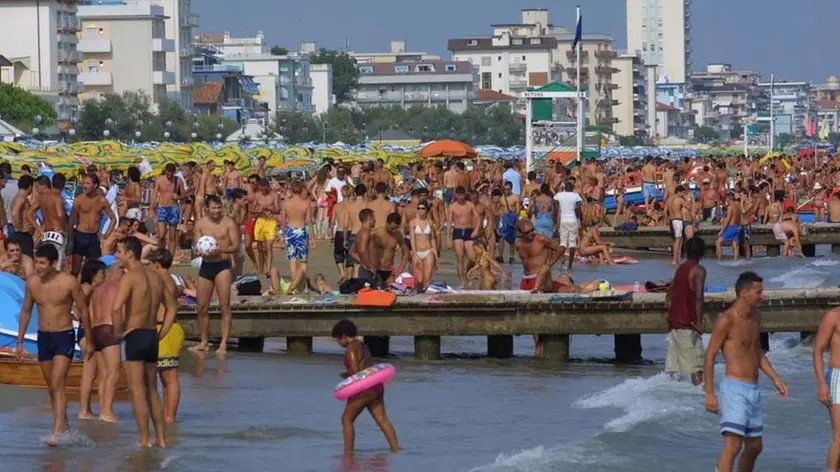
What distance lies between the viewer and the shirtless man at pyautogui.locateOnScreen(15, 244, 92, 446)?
9391mm

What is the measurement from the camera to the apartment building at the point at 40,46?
9069 centimetres

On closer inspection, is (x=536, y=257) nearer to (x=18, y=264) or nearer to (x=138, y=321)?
(x=18, y=264)

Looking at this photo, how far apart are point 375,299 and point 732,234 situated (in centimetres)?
1290

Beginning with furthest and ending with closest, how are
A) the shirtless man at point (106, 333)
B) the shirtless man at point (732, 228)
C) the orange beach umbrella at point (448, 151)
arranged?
the orange beach umbrella at point (448, 151) < the shirtless man at point (732, 228) < the shirtless man at point (106, 333)

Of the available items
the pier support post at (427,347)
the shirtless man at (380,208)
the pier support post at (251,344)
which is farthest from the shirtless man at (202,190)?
the pier support post at (427,347)

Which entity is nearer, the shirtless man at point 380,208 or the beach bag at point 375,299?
the beach bag at point 375,299

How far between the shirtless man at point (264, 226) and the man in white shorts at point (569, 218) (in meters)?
3.98

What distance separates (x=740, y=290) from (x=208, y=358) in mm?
6386

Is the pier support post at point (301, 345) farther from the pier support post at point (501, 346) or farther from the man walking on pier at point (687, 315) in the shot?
the man walking on pier at point (687, 315)

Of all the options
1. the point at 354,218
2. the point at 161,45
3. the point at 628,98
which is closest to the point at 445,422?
the point at 354,218

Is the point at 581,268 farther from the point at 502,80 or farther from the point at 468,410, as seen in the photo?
the point at 502,80

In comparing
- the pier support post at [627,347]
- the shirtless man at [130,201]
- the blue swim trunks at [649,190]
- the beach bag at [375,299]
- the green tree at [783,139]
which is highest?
the green tree at [783,139]

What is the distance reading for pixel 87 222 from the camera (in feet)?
49.2

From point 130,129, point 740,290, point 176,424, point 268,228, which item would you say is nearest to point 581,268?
point 268,228
